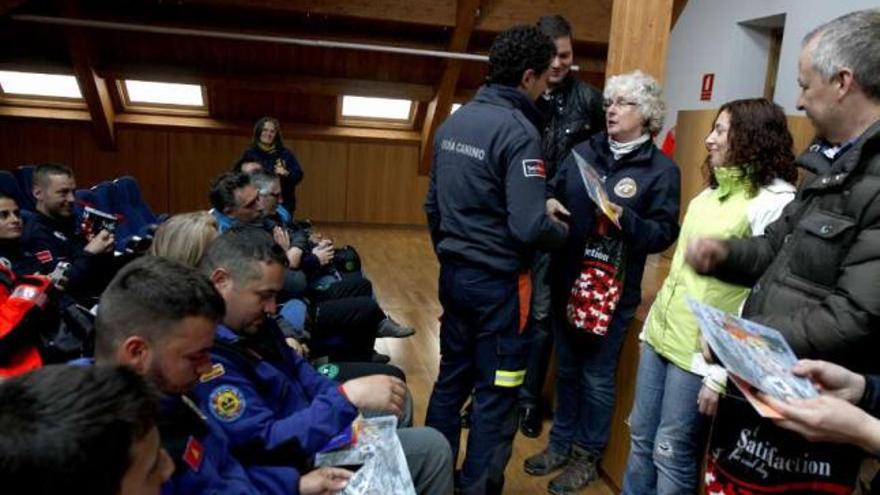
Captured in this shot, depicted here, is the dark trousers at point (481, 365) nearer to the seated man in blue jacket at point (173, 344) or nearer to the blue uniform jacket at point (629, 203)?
the blue uniform jacket at point (629, 203)

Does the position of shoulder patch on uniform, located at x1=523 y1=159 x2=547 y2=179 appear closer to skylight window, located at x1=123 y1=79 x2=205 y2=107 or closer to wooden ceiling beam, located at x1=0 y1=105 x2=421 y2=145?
wooden ceiling beam, located at x1=0 y1=105 x2=421 y2=145

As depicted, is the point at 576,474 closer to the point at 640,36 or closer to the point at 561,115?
the point at 561,115

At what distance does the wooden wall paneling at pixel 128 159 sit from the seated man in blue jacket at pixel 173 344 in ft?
20.3

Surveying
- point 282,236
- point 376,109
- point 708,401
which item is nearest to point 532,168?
point 708,401

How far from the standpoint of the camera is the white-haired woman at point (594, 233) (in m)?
2.07

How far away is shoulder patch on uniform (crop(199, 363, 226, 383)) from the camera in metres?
1.33

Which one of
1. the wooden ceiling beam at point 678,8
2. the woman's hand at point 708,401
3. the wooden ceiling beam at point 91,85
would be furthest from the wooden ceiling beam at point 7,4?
the woman's hand at point 708,401

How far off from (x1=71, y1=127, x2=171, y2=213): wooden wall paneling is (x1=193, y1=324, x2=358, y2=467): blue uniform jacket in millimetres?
5988

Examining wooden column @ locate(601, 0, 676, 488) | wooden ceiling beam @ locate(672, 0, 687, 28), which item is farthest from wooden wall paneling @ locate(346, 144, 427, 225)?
wooden column @ locate(601, 0, 676, 488)

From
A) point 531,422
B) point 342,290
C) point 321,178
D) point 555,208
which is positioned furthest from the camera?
point 321,178

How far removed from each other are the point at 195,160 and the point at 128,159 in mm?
679

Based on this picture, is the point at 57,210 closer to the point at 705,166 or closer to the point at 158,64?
the point at 705,166

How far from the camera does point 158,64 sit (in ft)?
20.3

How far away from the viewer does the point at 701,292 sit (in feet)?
5.55
